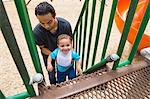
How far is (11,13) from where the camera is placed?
4.45 m

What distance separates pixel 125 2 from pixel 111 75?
2441 millimetres

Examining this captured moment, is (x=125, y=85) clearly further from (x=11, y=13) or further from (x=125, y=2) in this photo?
(x=11, y=13)

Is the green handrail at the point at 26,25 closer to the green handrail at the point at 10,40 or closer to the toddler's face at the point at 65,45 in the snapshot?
the green handrail at the point at 10,40

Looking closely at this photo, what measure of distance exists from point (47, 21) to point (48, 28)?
9cm

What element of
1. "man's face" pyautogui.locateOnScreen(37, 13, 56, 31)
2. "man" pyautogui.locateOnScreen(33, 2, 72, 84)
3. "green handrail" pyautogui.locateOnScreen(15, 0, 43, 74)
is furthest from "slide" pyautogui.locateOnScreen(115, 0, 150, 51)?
"green handrail" pyautogui.locateOnScreen(15, 0, 43, 74)

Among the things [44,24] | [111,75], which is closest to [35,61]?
[111,75]

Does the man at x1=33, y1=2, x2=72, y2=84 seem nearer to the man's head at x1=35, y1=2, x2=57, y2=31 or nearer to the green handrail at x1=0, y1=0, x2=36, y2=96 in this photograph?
the man's head at x1=35, y1=2, x2=57, y2=31

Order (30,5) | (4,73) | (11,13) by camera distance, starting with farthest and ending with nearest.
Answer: (30,5) → (11,13) → (4,73)

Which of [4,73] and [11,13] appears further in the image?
[11,13]

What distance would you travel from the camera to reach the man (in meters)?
1.62

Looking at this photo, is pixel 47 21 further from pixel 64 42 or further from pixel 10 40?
pixel 10 40

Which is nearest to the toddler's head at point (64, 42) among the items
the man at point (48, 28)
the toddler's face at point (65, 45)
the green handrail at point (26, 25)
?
the toddler's face at point (65, 45)

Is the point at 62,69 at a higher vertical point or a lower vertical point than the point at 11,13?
higher

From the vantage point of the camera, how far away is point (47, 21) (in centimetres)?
164
